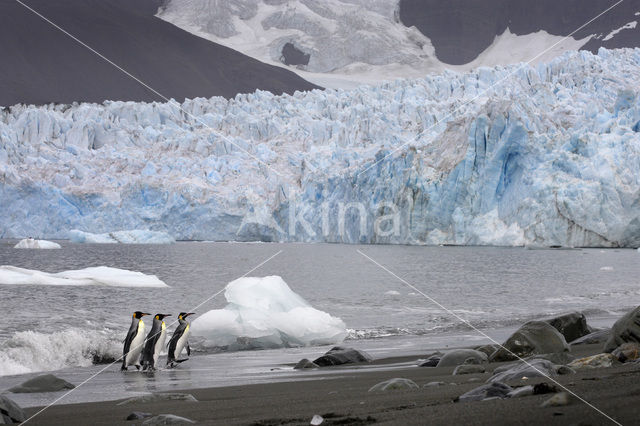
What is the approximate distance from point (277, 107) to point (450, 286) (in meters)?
48.8

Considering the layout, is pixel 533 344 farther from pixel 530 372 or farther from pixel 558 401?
pixel 558 401

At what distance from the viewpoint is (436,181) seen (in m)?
43.1

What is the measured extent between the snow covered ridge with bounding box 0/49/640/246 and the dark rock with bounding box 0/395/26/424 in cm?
3823

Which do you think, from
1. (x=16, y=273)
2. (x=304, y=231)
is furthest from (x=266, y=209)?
(x=16, y=273)

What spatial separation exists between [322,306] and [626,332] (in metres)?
11.1

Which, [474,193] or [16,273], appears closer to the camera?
[16,273]

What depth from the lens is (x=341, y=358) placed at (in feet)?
26.5

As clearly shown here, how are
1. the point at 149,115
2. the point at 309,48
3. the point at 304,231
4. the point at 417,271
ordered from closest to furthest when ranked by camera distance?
the point at 417,271 < the point at 304,231 < the point at 149,115 < the point at 309,48

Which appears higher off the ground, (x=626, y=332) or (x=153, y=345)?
(x=626, y=332)

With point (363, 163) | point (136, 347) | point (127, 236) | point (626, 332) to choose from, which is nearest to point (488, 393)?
point (626, 332)

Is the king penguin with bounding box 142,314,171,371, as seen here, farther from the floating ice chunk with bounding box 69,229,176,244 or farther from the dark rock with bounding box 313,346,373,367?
the floating ice chunk with bounding box 69,229,176,244

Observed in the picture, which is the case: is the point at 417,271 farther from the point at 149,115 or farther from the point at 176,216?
the point at 149,115

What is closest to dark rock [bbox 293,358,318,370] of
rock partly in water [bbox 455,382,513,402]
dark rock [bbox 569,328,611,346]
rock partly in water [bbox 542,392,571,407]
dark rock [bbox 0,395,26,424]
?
dark rock [bbox 569,328,611,346]

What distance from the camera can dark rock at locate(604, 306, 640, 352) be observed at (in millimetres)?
6697
